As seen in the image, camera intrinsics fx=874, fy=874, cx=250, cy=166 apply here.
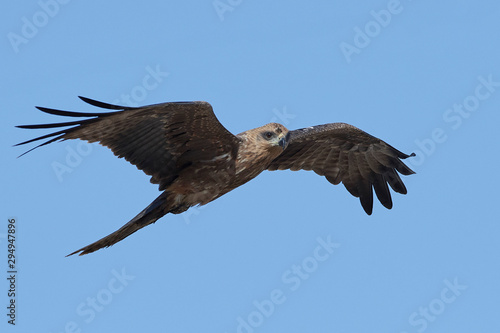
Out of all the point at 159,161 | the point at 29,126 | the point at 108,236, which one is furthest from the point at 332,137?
the point at 29,126

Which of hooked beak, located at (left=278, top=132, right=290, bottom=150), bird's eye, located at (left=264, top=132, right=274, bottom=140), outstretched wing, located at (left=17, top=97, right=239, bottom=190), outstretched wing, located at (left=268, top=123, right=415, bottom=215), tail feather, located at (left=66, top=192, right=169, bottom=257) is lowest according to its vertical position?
outstretched wing, located at (left=268, top=123, right=415, bottom=215)

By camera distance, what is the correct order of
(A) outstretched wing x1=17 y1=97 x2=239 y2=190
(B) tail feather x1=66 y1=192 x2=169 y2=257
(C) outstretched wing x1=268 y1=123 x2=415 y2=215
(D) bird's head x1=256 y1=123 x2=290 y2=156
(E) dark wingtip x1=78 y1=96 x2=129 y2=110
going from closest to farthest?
1. (E) dark wingtip x1=78 y1=96 x2=129 y2=110
2. (A) outstretched wing x1=17 y1=97 x2=239 y2=190
3. (B) tail feather x1=66 y1=192 x2=169 y2=257
4. (D) bird's head x1=256 y1=123 x2=290 y2=156
5. (C) outstretched wing x1=268 y1=123 x2=415 y2=215

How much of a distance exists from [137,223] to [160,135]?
1107 millimetres

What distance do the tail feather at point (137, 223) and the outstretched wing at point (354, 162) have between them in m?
2.28

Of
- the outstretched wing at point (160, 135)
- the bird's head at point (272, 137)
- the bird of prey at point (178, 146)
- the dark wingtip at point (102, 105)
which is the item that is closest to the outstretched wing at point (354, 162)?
the bird of prey at point (178, 146)

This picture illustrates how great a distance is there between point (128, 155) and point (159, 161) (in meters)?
0.44

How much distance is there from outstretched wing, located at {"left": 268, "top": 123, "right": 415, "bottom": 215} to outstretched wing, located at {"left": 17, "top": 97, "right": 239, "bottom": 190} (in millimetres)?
2168

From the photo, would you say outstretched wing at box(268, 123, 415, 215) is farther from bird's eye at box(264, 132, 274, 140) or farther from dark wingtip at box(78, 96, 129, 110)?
dark wingtip at box(78, 96, 129, 110)

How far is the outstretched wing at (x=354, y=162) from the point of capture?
12445 millimetres

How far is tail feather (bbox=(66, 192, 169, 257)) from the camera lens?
10070 millimetres

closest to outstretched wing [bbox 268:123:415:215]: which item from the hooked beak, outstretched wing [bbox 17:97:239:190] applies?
the hooked beak

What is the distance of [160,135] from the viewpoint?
400 inches

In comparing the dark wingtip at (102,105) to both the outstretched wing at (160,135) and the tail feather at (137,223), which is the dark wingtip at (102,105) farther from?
the tail feather at (137,223)

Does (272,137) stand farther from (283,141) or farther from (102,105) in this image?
(102,105)
